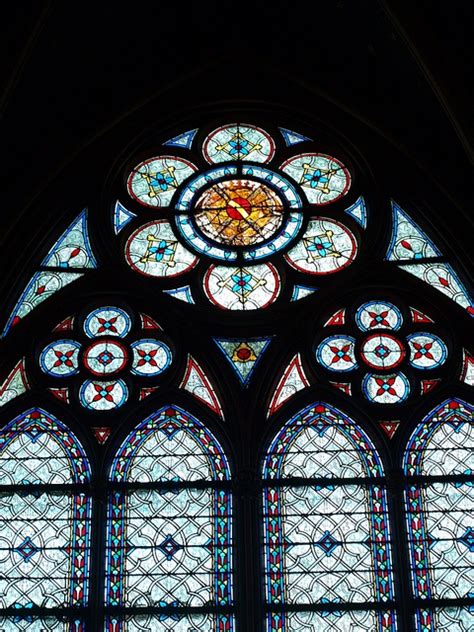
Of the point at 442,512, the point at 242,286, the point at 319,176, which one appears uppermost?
the point at 319,176

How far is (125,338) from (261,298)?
4.53 feet

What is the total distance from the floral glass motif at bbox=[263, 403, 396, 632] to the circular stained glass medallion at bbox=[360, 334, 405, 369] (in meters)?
0.65

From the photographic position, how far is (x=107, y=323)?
14656mm

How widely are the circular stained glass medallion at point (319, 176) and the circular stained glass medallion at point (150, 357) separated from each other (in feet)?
7.55

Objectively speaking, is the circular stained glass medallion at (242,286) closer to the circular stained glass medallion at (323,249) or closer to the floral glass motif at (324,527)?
the circular stained glass medallion at (323,249)

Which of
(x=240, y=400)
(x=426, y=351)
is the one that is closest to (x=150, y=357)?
(x=240, y=400)

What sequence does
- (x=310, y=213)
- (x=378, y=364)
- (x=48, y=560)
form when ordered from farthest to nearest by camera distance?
(x=310, y=213), (x=378, y=364), (x=48, y=560)

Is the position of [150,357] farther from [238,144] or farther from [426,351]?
[238,144]

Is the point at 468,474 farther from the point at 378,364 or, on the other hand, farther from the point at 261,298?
the point at 261,298

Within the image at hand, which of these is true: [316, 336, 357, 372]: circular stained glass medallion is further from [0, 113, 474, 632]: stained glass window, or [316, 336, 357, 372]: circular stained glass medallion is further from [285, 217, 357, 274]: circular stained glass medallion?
[285, 217, 357, 274]: circular stained glass medallion

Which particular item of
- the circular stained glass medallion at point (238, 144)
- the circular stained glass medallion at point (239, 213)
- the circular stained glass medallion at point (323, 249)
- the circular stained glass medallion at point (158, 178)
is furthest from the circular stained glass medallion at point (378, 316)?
the circular stained glass medallion at point (158, 178)

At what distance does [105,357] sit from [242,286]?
5.05ft

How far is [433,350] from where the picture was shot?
47.0ft

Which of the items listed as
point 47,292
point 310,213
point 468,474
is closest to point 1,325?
point 47,292
